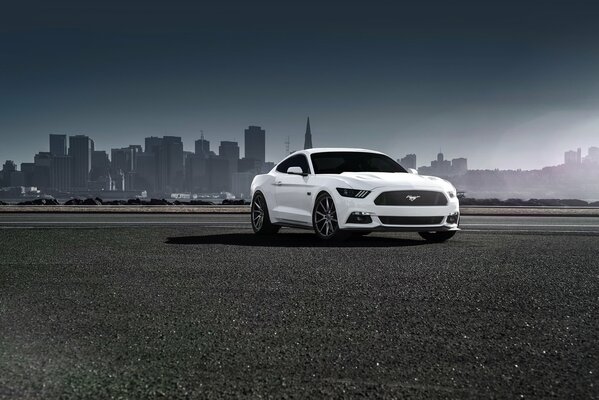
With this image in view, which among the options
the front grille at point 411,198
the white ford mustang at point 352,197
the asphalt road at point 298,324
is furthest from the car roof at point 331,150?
the asphalt road at point 298,324

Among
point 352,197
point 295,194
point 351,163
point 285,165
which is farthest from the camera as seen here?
point 285,165

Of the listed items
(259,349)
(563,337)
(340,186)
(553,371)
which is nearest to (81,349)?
(259,349)

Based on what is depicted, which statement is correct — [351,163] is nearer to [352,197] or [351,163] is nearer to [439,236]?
[352,197]

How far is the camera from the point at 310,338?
4.98m

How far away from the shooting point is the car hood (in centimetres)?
1193

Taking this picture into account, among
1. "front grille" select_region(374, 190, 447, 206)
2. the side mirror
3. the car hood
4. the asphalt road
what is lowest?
the asphalt road

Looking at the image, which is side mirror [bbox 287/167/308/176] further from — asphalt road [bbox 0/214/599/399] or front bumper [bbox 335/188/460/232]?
asphalt road [bbox 0/214/599/399]

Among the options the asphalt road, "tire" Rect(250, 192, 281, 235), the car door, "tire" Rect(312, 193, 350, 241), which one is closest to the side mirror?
the car door

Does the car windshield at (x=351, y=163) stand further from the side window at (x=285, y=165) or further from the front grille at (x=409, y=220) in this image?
the front grille at (x=409, y=220)

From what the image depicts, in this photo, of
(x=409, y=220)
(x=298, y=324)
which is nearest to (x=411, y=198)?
Result: (x=409, y=220)

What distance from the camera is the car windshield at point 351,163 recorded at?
1310 cm

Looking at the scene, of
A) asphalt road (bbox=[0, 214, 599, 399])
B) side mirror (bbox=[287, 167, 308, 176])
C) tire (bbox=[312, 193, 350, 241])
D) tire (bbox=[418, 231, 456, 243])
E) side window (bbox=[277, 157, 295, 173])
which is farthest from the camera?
side window (bbox=[277, 157, 295, 173])

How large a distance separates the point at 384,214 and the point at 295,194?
6.24 feet

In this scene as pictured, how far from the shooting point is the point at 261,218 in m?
13.9
